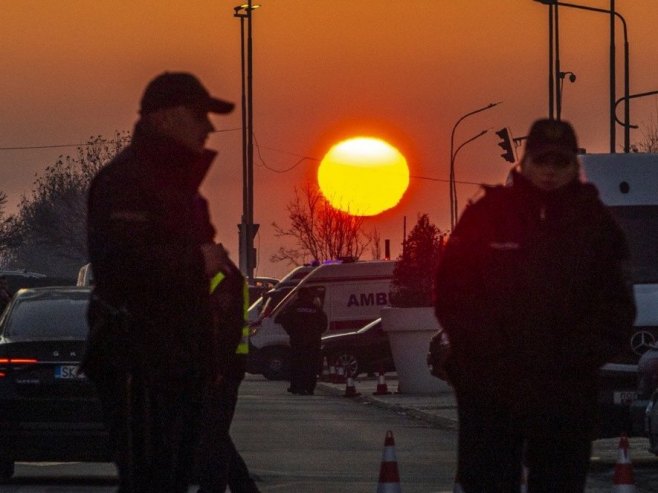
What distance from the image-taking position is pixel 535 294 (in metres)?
6.07

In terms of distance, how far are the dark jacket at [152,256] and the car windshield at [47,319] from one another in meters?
8.37

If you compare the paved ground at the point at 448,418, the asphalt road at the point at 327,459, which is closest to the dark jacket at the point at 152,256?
the asphalt road at the point at 327,459

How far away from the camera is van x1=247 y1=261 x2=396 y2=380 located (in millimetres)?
42469

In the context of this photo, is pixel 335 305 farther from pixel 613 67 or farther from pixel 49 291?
pixel 49 291

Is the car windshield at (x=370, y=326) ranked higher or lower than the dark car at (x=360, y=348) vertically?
higher

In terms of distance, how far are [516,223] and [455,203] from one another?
224ft

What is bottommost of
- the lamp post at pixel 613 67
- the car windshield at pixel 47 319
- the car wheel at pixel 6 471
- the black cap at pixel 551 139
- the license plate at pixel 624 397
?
the car wheel at pixel 6 471

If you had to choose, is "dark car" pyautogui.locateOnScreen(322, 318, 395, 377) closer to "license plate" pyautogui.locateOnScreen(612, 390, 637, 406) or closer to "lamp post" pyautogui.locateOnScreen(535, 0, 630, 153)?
"lamp post" pyautogui.locateOnScreen(535, 0, 630, 153)

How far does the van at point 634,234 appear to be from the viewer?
57.4 ft

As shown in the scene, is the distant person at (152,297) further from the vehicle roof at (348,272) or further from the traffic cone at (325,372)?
the vehicle roof at (348,272)

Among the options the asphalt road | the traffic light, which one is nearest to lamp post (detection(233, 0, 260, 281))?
the traffic light

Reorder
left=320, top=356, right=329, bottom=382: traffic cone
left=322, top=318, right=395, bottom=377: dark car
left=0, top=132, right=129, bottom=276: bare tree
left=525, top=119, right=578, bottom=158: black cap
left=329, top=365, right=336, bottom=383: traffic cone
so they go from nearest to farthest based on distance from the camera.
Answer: left=525, top=119, right=578, bottom=158: black cap, left=322, top=318, right=395, bottom=377: dark car, left=329, top=365, right=336, bottom=383: traffic cone, left=320, top=356, right=329, bottom=382: traffic cone, left=0, top=132, right=129, bottom=276: bare tree

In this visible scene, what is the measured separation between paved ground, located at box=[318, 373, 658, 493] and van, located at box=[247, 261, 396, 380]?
1408mm

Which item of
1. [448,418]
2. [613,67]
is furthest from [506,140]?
[448,418]
